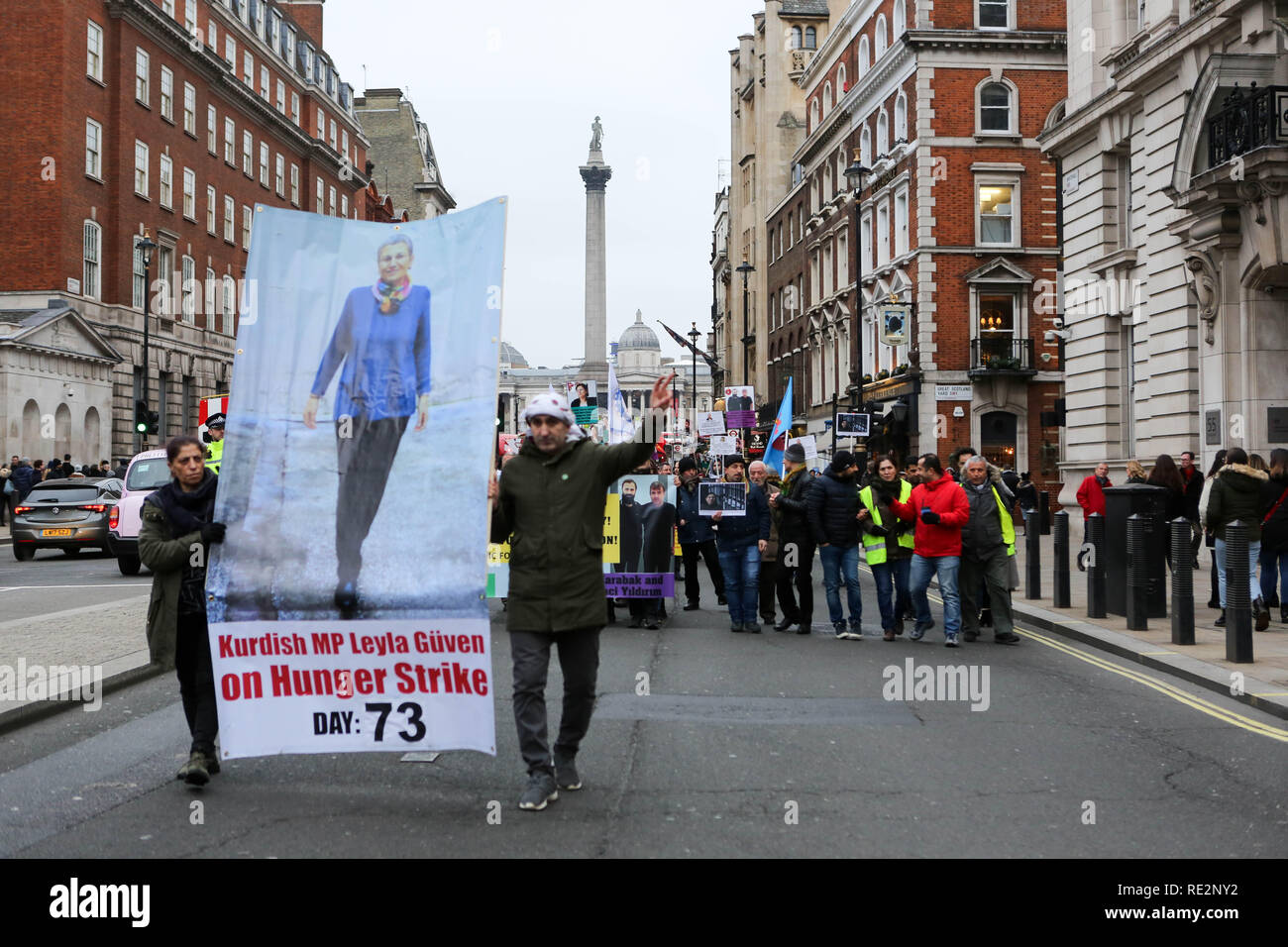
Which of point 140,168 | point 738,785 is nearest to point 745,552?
point 738,785

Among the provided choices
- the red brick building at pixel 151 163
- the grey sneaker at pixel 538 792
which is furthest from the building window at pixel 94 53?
the grey sneaker at pixel 538 792

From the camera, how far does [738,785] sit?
6.59 m

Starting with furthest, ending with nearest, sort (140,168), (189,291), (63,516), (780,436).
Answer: (189,291)
(140,168)
(63,516)
(780,436)

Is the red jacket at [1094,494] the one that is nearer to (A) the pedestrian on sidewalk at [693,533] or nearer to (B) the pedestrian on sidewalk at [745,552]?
(A) the pedestrian on sidewalk at [693,533]

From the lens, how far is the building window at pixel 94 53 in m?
39.5

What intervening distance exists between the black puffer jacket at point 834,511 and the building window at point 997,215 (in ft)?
95.1

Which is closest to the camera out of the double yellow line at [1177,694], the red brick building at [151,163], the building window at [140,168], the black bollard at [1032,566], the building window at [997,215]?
the double yellow line at [1177,694]

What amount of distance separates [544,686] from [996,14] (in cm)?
3926

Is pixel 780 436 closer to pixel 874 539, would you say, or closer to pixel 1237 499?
pixel 874 539

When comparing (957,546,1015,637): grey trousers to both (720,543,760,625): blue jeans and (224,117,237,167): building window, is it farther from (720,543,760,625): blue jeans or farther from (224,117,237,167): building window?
(224,117,237,167): building window

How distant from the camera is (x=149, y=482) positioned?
22016mm

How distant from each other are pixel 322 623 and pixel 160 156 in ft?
141

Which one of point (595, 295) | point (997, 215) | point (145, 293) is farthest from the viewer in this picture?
point (595, 295)
